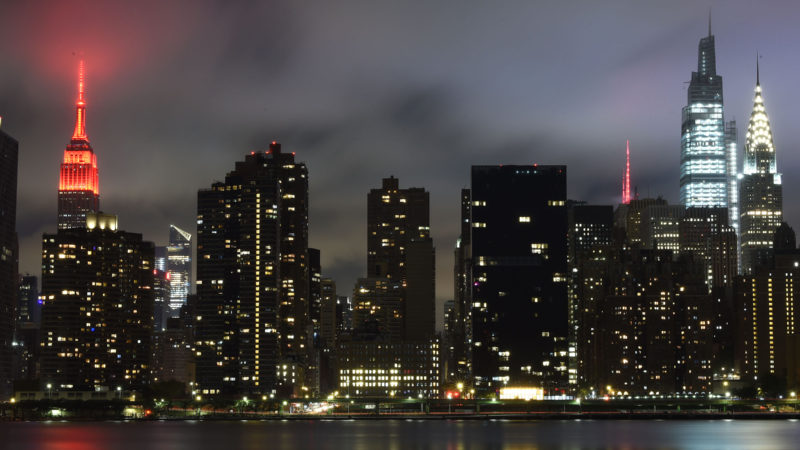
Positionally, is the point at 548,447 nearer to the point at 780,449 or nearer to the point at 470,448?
the point at 470,448

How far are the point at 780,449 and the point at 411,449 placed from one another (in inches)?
2230

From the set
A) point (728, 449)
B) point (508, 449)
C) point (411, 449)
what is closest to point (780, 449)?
point (728, 449)

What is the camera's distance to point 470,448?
19862 cm

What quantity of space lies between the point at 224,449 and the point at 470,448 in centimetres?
3878

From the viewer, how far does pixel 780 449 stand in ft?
638

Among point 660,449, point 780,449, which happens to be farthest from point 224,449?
point 780,449

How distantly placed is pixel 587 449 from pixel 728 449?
2281 cm

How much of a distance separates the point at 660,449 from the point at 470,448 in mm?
29705

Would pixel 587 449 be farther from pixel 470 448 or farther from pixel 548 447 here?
pixel 470 448

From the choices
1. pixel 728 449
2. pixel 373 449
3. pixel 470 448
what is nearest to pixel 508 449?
pixel 470 448

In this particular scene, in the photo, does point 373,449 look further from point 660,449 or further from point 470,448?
point 660,449

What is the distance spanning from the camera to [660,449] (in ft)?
650

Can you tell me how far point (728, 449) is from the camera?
655 ft

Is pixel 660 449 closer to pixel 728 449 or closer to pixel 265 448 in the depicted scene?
pixel 728 449
